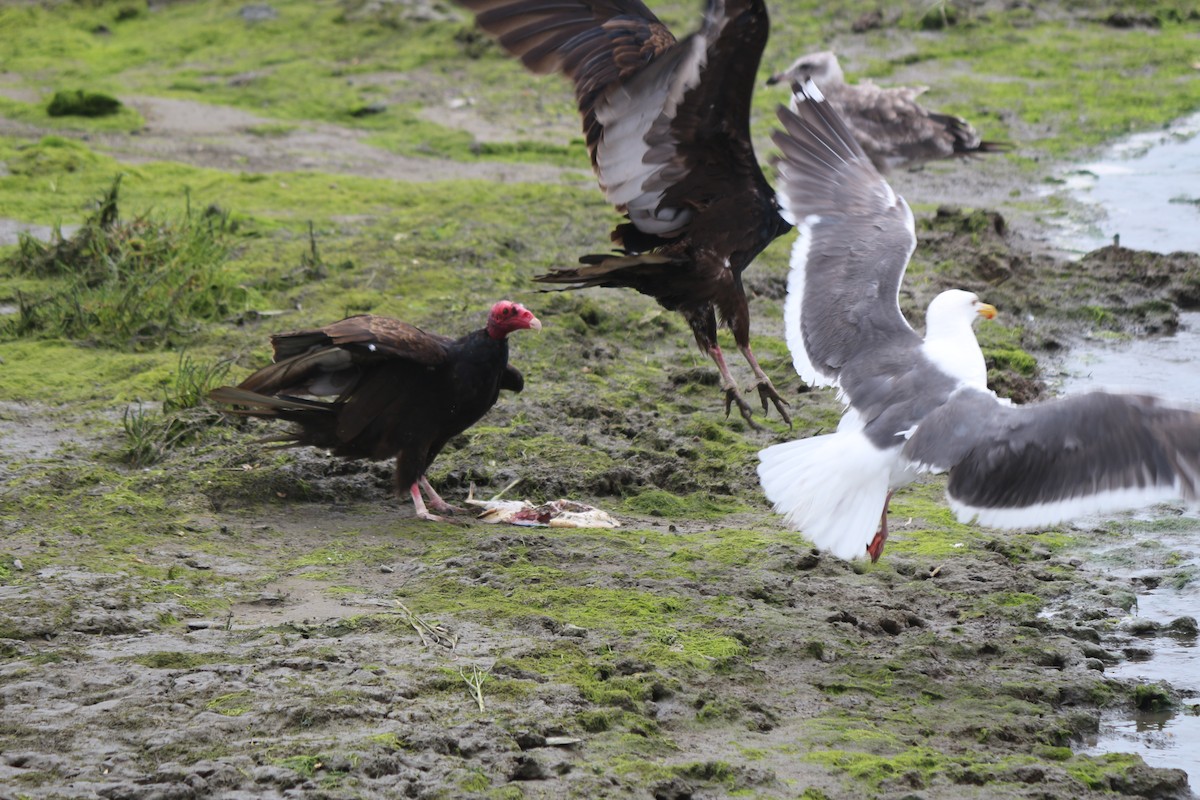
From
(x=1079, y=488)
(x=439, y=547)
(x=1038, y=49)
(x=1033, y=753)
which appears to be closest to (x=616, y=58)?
(x=439, y=547)

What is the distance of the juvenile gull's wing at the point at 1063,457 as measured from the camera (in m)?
4.18

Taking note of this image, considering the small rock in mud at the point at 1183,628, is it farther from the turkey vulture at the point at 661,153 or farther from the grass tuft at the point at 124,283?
the grass tuft at the point at 124,283

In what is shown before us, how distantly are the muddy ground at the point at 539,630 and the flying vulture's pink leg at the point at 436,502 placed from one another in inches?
6.8

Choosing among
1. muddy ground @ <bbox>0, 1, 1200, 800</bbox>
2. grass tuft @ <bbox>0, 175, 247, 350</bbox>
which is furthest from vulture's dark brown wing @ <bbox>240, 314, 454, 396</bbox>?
grass tuft @ <bbox>0, 175, 247, 350</bbox>

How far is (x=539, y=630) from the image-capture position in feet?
14.8

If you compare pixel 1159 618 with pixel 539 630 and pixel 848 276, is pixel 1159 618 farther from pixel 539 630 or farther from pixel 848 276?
pixel 539 630

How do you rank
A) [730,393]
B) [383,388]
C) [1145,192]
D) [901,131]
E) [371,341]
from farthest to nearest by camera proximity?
[1145,192] < [901,131] < [730,393] < [383,388] < [371,341]

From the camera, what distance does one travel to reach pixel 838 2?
54.9 feet

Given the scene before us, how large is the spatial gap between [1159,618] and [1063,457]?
1125 mm

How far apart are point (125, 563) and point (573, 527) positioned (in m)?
1.75

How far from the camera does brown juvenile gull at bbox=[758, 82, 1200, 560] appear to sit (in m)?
4.25

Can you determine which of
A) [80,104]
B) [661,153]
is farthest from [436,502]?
[80,104]

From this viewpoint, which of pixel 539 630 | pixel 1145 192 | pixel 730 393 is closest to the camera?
pixel 539 630

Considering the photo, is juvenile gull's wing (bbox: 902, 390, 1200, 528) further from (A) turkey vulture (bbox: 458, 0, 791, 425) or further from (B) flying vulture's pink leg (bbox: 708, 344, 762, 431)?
(A) turkey vulture (bbox: 458, 0, 791, 425)
